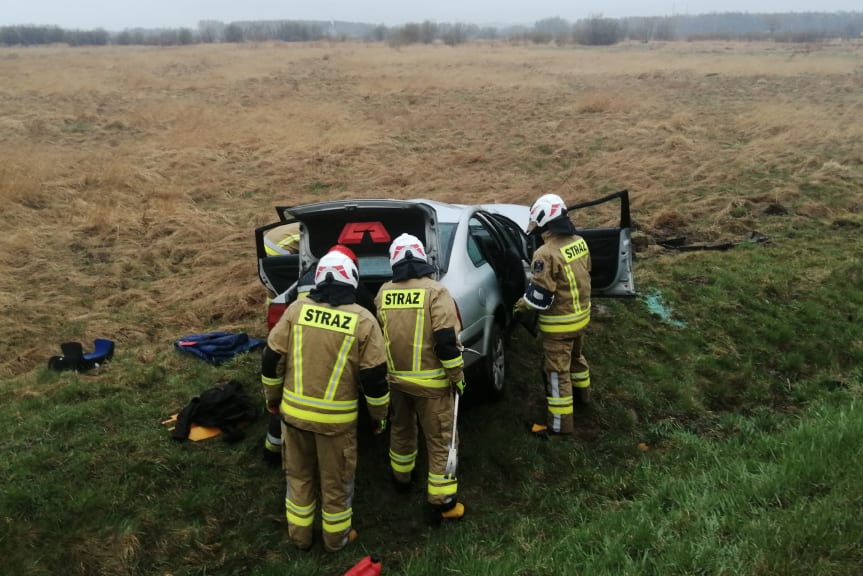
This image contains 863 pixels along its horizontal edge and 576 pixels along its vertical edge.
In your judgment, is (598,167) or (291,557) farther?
(598,167)

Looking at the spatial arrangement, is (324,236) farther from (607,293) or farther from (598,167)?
(598,167)

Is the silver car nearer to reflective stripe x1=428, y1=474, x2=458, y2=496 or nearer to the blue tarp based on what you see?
the blue tarp

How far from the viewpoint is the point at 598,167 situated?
15078mm

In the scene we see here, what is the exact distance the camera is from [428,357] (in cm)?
406

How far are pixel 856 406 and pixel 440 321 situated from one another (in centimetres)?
318

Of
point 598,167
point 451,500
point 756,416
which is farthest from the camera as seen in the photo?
point 598,167

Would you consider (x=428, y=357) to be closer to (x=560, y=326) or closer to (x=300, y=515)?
(x=300, y=515)

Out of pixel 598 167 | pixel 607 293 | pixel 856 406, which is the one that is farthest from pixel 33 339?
pixel 598 167

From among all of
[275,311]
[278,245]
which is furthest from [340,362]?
[278,245]

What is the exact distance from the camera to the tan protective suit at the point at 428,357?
398 cm

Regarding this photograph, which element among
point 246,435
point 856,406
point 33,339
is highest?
point 856,406

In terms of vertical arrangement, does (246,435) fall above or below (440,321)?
below

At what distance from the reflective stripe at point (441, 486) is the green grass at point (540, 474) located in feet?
0.71

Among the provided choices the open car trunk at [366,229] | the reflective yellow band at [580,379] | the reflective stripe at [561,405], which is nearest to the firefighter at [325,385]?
the open car trunk at [366,229]
